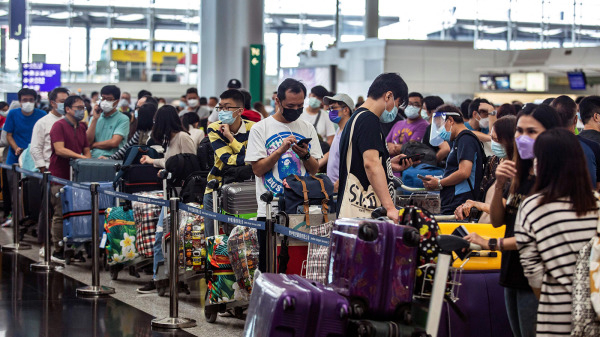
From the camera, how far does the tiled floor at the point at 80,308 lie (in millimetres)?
6629

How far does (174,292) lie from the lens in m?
6.82

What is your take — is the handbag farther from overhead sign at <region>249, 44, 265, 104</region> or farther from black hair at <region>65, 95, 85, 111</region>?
overhead sign at <region>249, 44, 265, 104</region>

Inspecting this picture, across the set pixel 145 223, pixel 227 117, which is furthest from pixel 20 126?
pixel 227 117

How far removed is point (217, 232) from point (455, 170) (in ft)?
6.58

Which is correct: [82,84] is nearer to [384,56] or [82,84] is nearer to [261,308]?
[384,56]

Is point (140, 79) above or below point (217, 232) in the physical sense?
above

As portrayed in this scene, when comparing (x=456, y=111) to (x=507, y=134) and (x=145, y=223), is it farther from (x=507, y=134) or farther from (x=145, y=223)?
(x=145, y=223)

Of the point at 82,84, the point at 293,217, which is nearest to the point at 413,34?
the point at 82,84

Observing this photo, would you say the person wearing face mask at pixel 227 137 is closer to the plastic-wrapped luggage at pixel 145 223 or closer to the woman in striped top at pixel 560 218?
the plastic-wrapped luggage at pixel 145 223

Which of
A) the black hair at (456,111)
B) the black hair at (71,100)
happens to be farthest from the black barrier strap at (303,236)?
the black hair at (71,100)

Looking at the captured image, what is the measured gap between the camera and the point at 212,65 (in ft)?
72.1

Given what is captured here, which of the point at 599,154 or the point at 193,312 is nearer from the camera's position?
the point at 599,154

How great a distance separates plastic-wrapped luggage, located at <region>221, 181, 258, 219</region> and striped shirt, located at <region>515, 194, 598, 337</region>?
3420 millimetres

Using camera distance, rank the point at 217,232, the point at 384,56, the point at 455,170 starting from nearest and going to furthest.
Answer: the point at 455,170
the point at 217,232
the point at 384,56
